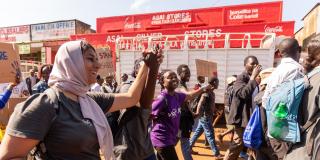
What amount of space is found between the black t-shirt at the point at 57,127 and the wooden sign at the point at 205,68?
285 centimetres

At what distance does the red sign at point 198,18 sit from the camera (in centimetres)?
1081

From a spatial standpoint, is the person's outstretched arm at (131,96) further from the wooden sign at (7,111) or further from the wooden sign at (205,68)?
the wooden sign at (7,111)

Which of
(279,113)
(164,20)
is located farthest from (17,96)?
(164,20)

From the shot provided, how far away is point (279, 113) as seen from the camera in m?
2.25

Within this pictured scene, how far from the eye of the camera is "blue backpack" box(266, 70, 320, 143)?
7.04ft

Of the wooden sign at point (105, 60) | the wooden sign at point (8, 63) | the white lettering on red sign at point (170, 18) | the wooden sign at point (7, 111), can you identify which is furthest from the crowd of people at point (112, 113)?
the white lettering on red sign at point (170, 18)

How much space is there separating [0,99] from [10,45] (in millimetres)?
1355

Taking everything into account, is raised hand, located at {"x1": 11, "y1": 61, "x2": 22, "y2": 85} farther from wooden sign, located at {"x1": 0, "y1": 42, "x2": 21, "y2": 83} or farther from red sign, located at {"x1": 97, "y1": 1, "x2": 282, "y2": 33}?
red sign, located at {"x1": 97, "y1": 1, "x2": 282, "y2": 33}

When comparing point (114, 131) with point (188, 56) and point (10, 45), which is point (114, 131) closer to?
point (10, 45)

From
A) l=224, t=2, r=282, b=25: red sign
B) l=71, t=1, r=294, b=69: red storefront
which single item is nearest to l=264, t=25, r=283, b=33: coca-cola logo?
l=71, t=1, r=294, b=69: red storefront

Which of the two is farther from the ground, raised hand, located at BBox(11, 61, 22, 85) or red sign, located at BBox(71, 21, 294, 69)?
red sign, located at BBox(71, 21, 294, 69)

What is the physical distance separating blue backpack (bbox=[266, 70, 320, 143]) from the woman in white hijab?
4.50 ft

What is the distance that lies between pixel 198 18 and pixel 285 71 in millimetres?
9954

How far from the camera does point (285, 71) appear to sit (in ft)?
8.46
